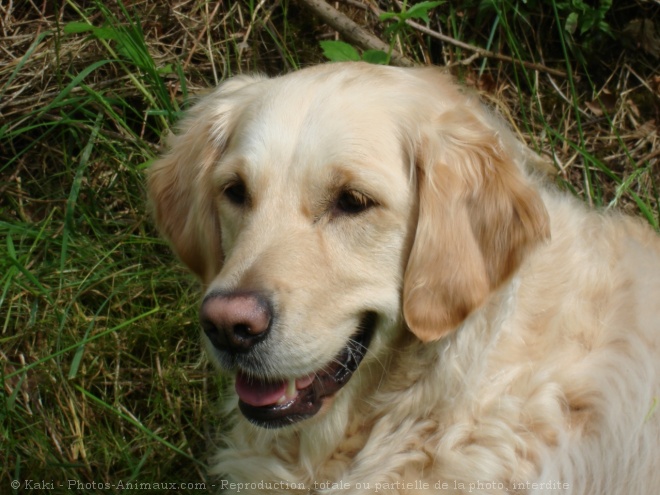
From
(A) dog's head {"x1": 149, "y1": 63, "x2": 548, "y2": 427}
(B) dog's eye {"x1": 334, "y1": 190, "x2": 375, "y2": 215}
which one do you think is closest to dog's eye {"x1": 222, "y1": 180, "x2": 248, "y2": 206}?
(A) dog's head {"x1": 149, "y1": 63, "x2": 548, "y2": 427}

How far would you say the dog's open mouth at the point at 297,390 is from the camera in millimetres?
2838

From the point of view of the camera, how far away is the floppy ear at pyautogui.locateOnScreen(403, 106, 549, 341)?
274 centimetres

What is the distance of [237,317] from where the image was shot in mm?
2539

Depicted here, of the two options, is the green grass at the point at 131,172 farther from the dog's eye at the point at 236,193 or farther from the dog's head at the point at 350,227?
the dog's head at the point at 350,227

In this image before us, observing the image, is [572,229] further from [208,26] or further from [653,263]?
[208,26]

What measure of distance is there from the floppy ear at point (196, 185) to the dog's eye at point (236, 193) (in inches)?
5.5

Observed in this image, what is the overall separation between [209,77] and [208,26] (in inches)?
11.6

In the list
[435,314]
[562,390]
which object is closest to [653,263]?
[562,390]

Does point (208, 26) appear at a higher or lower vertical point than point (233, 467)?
higher

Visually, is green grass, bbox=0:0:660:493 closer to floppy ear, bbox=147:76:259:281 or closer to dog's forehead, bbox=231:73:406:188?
floppy ear, bbox=147:76:259:281

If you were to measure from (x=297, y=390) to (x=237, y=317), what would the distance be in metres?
0.45

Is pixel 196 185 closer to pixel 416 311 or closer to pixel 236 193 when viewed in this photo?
pixel 236 193

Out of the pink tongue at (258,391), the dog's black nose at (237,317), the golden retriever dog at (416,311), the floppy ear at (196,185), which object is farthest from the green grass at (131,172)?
the dog's black nose at (237,317)

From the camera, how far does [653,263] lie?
10.3 feet
